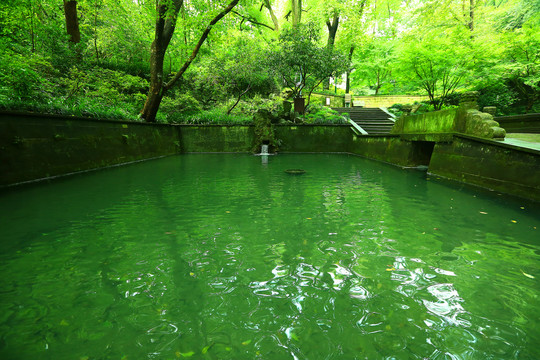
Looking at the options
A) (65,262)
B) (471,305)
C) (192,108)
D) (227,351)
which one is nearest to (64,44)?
(192,108)

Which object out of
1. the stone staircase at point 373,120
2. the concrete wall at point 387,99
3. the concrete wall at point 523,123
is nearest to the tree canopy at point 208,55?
the stone staircase at point 373,120

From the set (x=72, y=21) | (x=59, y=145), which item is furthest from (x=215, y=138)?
(x=72, y=21)

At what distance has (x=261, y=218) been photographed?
13.7ft

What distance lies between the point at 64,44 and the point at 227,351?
17148mm

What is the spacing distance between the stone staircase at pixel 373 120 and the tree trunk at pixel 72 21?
17407 mm

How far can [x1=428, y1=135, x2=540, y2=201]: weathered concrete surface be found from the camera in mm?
4941

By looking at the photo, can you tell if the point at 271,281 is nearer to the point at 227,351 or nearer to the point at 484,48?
the point at 227,351

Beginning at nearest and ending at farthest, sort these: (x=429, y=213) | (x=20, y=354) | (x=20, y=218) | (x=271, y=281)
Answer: (x=20, y=354), (x=271, y=281), (x=20, y=218), (x=429, y=213)

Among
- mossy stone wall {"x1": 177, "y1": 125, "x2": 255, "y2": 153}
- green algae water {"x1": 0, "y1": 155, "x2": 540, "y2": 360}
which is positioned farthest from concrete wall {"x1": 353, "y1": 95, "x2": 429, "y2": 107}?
green algae water {"x1": 0, "y1": 155, "x2": 540, "y2": 360}

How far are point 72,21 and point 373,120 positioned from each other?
63.9ft

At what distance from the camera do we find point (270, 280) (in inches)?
94.4

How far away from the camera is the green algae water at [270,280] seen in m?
1.67

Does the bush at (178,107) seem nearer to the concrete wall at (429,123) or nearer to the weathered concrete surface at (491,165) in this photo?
the concrete wall at (429,123)

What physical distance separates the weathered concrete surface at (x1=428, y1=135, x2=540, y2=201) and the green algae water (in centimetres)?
61
